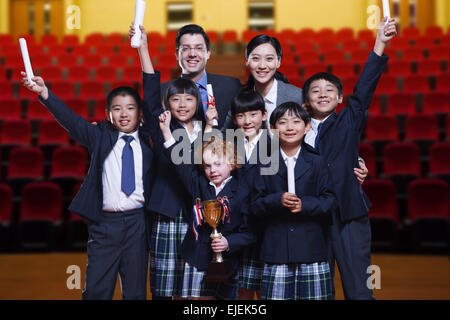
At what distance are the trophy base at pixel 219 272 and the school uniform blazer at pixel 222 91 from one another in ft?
0.88

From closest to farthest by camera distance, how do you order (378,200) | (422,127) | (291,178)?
(291,178) → (378,200) → (422,127)

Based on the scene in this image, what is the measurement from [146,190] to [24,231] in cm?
112

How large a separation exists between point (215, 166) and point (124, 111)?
0.19 metres

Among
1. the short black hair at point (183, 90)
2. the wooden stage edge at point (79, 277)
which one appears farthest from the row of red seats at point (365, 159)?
the short black hair at point (183, 90)

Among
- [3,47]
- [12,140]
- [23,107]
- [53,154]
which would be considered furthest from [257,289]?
[3,47]

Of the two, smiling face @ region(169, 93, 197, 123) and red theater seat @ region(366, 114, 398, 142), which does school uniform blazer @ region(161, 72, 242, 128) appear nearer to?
smiling face @ region(169, 93, 197, 123)

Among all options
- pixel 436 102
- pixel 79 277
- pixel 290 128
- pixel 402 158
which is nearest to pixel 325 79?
pixel 290 128

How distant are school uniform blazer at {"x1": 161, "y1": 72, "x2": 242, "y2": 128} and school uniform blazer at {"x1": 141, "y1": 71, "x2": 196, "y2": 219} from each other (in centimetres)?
5

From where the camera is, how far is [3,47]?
3551mm

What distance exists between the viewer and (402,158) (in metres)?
1.99

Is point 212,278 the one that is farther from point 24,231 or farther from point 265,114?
point 24,231

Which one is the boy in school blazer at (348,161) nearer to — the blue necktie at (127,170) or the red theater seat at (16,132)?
the blue necktie at (127,170)

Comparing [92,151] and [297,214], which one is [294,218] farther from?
[92,151]

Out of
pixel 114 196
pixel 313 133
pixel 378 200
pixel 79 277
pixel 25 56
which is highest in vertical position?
pixel 25 56
